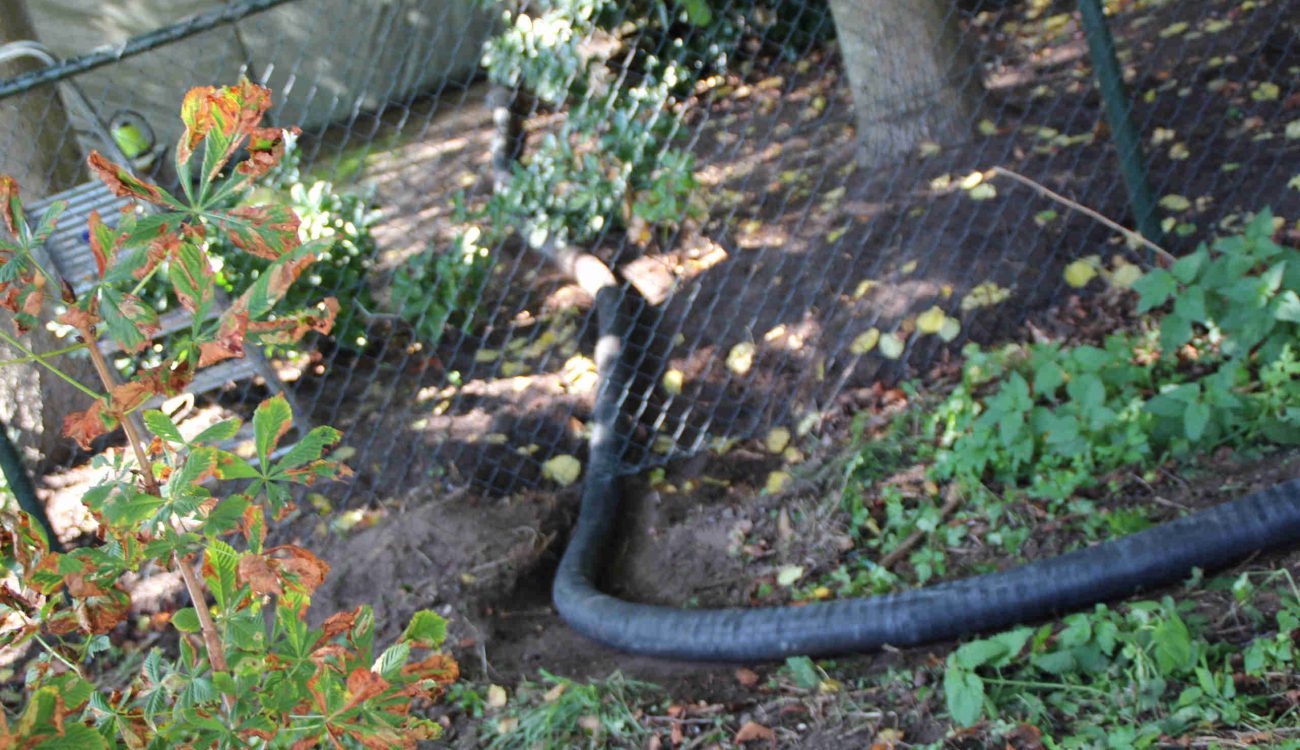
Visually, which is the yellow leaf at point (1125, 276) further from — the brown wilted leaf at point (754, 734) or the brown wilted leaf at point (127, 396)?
the brown wilted leaf at point (127, 396)

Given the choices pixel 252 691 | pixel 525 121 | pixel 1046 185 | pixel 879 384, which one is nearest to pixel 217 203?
pixel 252 691

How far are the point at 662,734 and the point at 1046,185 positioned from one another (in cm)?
248

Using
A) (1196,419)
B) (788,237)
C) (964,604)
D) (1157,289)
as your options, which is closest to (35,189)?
(788,237)

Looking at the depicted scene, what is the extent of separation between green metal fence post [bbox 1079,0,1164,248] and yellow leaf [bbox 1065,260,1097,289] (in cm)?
20

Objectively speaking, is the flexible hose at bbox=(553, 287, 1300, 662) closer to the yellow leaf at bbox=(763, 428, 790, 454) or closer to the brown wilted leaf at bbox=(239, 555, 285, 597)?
the yellow leaf at bbox=(763, 428, 790, 454)

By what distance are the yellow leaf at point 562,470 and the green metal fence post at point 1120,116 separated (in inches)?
81.4

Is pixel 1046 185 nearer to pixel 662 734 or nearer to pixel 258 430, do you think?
pixel 662 734

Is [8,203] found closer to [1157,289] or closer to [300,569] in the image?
[300,569]

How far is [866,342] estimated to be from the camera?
12.6 feet

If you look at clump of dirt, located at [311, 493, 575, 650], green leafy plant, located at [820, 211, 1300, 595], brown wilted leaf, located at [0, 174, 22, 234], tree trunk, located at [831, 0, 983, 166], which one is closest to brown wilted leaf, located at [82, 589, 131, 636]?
brown wilted leaf, located at [0, 174, 22, 234]

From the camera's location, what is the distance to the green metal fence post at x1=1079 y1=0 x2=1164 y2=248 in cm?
354

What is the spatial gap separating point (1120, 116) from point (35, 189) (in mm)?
3991

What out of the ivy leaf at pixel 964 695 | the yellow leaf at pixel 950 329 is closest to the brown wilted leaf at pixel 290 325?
the ivy leaf at pixel 964 695

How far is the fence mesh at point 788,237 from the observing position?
3.84m
